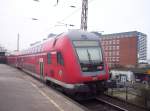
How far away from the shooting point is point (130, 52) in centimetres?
9338

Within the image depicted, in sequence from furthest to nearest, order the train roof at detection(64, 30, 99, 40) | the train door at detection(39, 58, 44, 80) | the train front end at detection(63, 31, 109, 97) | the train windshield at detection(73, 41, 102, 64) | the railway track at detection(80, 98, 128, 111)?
the train door at detection(39, 58, 44, 80) < the train roof at detection(64, 30, 99, 40) < the train windshield at detection(73, 41, 102, 64) < the train front end at detection(63, 31, 109, 97) < the railway track at detection(80, 98, 128, 111)

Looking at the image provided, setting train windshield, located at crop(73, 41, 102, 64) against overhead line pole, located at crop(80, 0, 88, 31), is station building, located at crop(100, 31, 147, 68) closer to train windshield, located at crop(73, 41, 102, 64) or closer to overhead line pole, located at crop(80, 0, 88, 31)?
overhead line pole, located at crop(80, 0, 88, 31)

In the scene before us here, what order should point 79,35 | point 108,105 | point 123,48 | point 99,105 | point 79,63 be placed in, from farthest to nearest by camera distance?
point 123,48
point 79,35
point 99,105
point 79,63
point 108,105

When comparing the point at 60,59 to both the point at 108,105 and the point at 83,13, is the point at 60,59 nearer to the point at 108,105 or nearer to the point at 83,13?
the point at 108,105

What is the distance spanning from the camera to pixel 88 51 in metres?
12.9

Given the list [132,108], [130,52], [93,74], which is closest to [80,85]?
[93,74]

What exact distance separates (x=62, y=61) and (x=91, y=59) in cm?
142

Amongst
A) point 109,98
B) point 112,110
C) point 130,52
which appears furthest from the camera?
point 130,52

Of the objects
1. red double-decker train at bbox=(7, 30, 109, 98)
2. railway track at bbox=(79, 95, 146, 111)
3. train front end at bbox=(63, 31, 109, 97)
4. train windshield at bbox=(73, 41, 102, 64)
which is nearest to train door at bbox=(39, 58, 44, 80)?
red double-decker train at bbox=(7, 30, 109, 98)

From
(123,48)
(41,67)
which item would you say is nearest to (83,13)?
(41,67)

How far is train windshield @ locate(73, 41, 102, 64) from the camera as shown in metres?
12.6

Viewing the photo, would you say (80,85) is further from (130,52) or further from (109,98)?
(130,52)

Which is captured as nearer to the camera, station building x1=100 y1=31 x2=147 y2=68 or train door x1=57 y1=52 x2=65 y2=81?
train door x1=57 y1=52 x2=65 y2=81

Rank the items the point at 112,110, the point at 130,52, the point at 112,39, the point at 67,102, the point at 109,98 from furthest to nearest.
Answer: the point at 112,39 → the point at 130,52 → the point at 109,98 → the point at 112,110 → the point at 67,102
